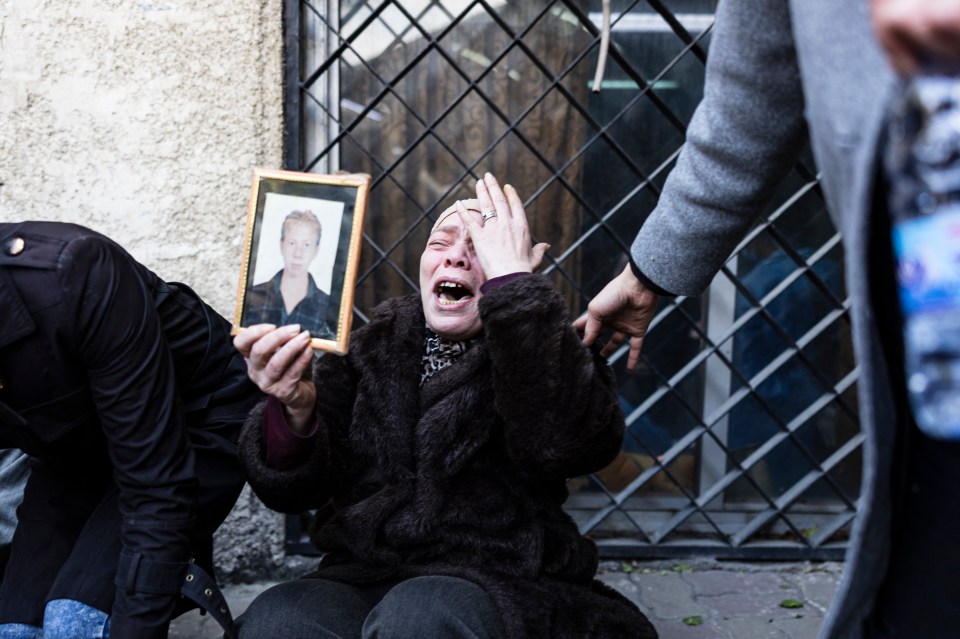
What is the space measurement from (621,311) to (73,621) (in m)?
1.30

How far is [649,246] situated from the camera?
5.65 feet

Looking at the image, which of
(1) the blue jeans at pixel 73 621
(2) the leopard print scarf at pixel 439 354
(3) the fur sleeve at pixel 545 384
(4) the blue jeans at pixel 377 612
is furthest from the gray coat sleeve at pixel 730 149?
(1) the blue jeans at pixel 73 621

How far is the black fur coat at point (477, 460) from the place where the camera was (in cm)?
194

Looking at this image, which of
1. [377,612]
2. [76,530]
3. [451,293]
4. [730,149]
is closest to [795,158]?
[730,149]

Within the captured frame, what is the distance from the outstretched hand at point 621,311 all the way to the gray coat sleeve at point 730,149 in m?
0.10

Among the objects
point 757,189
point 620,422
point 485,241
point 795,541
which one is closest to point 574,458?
point 620,422

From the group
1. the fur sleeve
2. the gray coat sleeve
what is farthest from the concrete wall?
the gray coat sleeve

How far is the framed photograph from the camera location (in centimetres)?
185

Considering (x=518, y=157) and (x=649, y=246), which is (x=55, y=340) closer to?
(x=649, y=246)

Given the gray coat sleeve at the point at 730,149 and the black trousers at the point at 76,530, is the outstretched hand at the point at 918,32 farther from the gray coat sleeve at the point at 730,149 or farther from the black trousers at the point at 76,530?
the black trousers at the point at 76,530

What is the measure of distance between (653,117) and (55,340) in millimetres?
2148

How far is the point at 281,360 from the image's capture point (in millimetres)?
1851

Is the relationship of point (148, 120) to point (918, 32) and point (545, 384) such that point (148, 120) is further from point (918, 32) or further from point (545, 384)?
point (918, 32)

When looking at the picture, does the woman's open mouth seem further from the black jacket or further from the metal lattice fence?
the metal lattice fence
